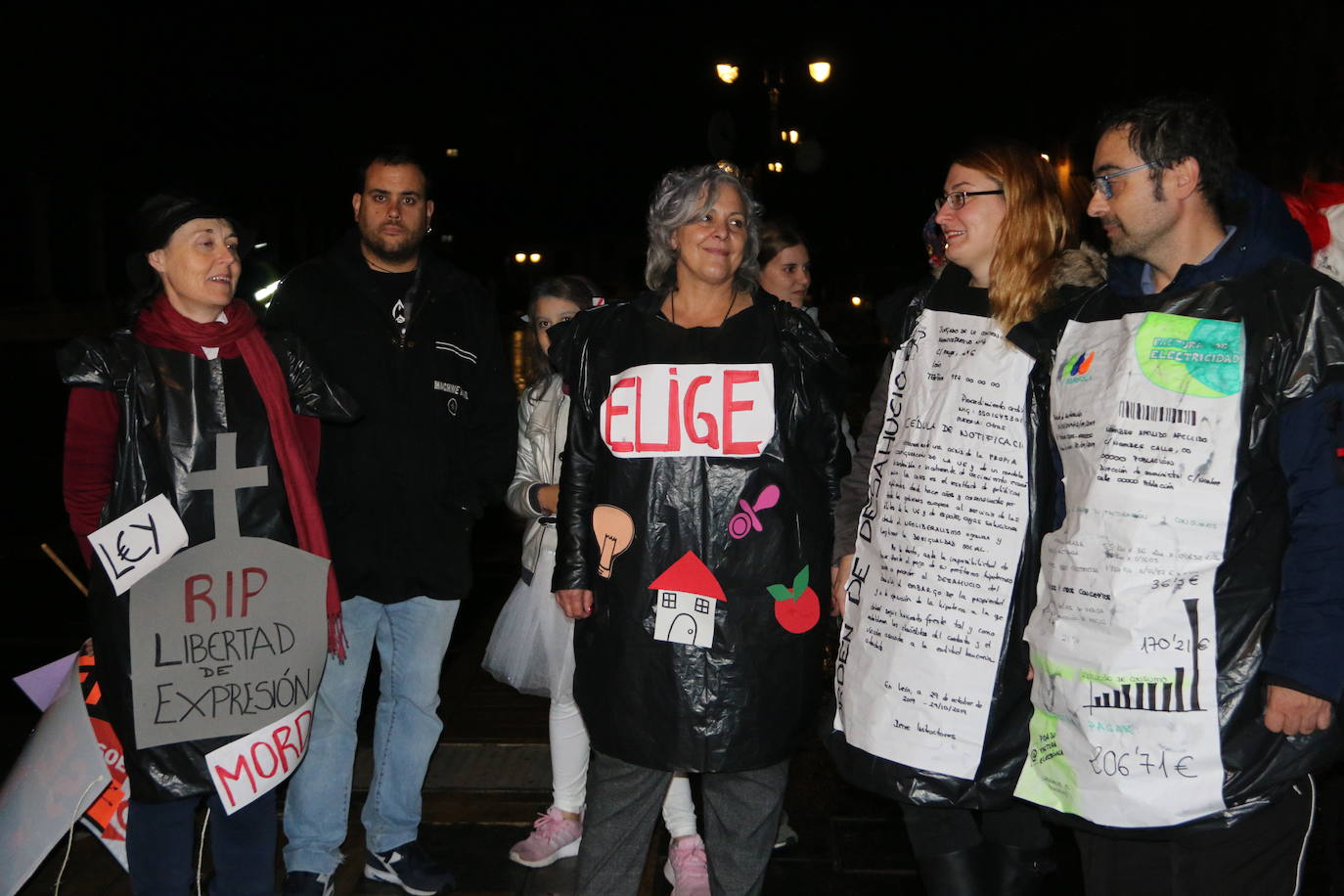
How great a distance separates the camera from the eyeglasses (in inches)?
96.9

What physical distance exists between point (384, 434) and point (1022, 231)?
1944 mm

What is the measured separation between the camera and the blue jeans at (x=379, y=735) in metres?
3.58

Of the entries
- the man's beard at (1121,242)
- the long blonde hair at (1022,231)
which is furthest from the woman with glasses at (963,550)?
the man's beard at (1121,242)

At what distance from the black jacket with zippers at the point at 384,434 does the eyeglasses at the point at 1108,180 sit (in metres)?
2.03

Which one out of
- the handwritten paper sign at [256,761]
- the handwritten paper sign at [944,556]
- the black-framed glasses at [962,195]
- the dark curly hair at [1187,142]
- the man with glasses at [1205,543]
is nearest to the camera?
the man with glasses at [1205,543]

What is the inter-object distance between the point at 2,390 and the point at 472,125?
91.1 feet

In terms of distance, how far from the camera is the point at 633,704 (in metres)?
3.05

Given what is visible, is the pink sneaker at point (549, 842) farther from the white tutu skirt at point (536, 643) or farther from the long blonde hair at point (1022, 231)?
the long blonde hair at point (1022, 231)

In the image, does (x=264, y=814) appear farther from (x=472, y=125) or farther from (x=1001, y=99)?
(x=472, y=125)

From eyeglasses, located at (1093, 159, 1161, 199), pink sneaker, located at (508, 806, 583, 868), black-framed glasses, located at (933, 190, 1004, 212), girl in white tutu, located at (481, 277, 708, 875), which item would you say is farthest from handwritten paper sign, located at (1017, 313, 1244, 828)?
pink sneaker, located at (508, 806, 583, 868)

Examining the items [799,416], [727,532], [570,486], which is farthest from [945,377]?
[570,486]

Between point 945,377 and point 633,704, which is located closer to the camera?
point 945,377

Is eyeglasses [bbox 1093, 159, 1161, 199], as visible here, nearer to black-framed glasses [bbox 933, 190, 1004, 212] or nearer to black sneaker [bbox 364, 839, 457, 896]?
black-framed glasses [bbox 933, 190, 1004, 212]

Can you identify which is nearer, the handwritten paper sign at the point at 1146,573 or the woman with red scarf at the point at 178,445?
the handwritten paper sign at the point at 1146,573
